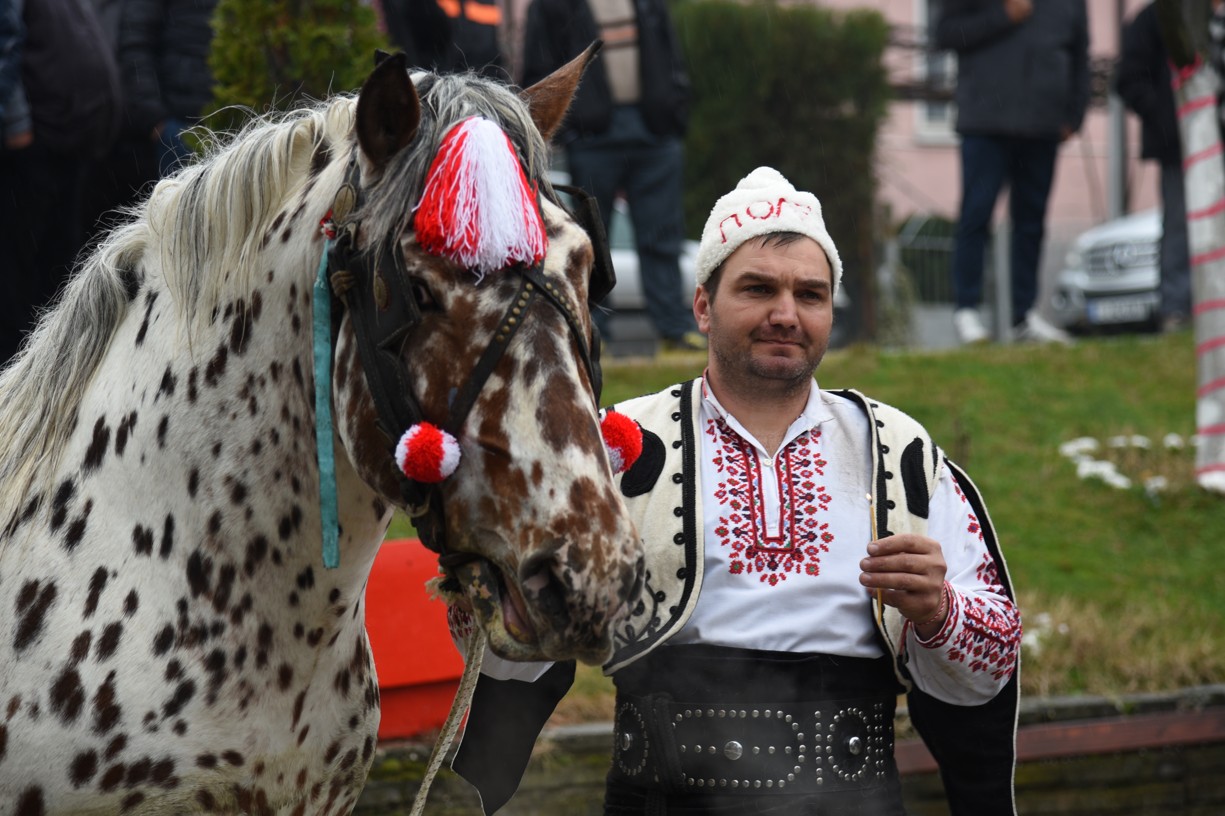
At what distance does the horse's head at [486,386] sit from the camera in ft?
7.34

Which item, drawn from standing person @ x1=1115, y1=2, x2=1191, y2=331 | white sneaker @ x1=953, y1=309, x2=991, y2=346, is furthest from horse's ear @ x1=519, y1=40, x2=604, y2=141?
standing person @ x1=1115, y1=2, x2=1191, y2=331

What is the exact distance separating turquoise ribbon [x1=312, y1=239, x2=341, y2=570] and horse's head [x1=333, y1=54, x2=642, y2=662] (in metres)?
0.03

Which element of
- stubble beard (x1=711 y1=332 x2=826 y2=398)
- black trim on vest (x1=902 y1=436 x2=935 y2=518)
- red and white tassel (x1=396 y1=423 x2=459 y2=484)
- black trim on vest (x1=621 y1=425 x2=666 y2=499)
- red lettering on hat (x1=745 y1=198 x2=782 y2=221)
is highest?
red and white tassel (x1=396 y1=423 x2=459 y2=484)

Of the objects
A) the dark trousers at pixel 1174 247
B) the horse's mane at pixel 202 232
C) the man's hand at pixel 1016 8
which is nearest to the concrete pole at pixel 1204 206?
the man's hand at pixel 1016 8

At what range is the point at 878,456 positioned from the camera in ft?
10.4

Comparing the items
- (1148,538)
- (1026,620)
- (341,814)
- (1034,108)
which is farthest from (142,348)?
(1034,108)

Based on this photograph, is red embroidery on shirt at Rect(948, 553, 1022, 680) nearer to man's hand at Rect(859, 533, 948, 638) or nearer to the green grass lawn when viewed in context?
man's hand at Rect(859, 533, 948, 638)

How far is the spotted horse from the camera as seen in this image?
230cm

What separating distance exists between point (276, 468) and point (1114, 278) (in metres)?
13.0

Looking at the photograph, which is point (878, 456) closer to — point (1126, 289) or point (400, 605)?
point (400, 605)

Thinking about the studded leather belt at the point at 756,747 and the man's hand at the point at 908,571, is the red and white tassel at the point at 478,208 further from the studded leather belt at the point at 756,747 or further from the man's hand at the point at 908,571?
the studded leather belt at the point at 756,747

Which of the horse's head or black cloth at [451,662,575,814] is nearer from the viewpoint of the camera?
the horse's head

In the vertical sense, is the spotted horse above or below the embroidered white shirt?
above

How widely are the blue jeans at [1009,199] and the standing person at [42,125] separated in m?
5.34
